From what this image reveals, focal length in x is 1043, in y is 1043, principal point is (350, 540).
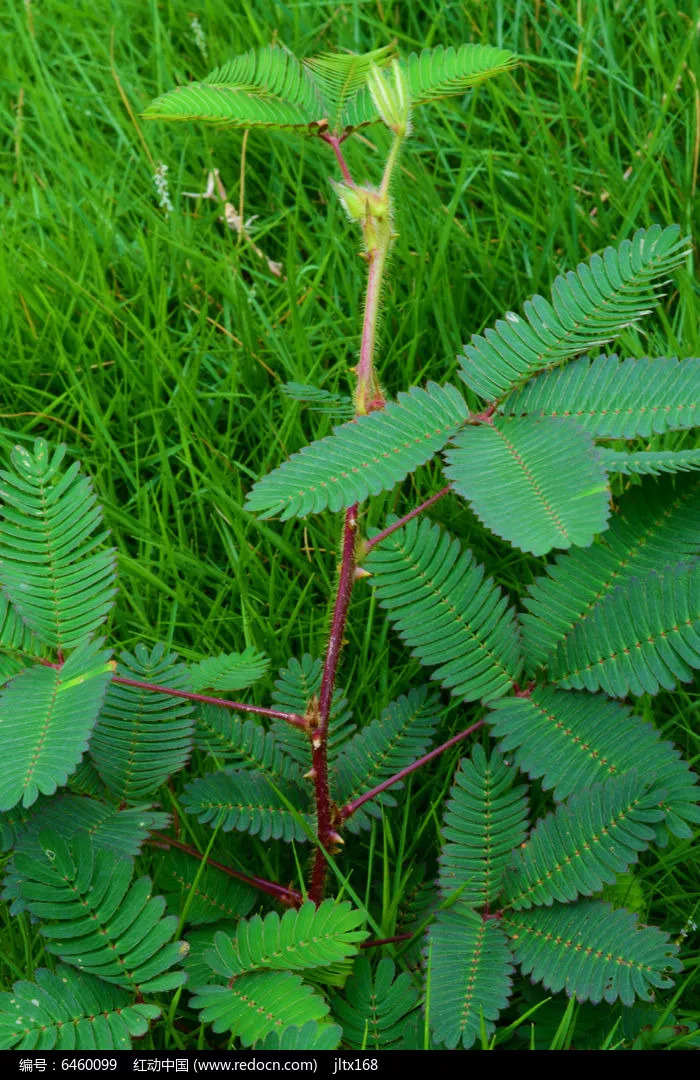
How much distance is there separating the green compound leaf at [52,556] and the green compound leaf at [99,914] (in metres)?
0.32

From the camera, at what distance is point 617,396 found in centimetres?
157

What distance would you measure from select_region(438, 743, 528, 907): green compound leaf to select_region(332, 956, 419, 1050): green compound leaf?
0.16 metres

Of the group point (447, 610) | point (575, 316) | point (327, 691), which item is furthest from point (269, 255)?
point (327, 691)

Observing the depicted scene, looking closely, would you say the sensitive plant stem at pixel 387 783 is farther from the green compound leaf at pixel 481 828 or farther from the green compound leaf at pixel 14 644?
the green compound leaf at pixel 14 644

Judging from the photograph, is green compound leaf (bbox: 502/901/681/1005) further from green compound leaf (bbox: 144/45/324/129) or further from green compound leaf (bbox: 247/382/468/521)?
green compound leaf (bbox: 144/45/324/129)

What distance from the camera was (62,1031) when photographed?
1.42 m

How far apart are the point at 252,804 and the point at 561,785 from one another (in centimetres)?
52

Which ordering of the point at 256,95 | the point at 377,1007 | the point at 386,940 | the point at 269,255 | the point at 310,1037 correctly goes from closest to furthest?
the point at 310,1037 < the point at 377,1007 < the point at 386,940 < the point at 256,95 < the point at 269,255

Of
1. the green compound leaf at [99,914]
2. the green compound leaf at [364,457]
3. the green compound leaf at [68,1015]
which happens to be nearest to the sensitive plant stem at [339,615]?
the green compound leaf at [364,457]

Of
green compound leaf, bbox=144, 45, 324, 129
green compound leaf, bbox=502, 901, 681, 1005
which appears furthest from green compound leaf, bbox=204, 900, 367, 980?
green compound leaf, bbox=144, 45, 324, 129

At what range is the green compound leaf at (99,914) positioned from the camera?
148cm

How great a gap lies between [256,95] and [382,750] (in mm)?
1201

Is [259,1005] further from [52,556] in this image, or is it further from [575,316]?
[575,316]

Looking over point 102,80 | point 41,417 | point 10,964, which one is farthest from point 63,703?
point 102,80
